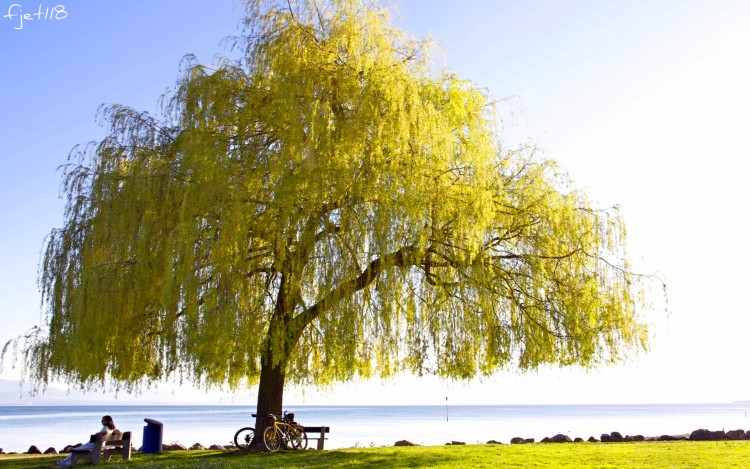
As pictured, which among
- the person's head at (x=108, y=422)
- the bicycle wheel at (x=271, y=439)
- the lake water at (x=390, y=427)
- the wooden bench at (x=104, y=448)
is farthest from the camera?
the lake water at (x=390, y=427)

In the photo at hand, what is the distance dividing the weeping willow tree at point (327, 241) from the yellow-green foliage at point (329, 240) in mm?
39

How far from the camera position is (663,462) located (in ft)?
42.1

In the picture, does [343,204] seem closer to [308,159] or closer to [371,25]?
[308,159]

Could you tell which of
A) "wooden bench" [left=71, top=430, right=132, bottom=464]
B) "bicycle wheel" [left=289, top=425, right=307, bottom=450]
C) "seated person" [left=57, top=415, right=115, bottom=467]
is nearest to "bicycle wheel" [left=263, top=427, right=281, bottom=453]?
"bicycle wheel" [left=289, top=425, right=307, bottom=450]

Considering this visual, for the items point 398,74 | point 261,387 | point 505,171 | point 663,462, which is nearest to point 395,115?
point 398,74

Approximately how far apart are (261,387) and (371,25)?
811 centimetres

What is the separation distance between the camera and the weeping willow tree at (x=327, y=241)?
12.4 m

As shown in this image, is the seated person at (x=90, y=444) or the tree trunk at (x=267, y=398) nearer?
the seated person at (x=90, y=444)

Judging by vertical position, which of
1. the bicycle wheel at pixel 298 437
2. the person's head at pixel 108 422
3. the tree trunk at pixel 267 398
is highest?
the tree trunk at pixel 267 398

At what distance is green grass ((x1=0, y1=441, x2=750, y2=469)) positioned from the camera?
12289 mm

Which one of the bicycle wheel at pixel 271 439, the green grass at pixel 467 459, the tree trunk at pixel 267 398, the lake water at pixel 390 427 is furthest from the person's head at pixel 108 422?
the lake water at pixel 390 427

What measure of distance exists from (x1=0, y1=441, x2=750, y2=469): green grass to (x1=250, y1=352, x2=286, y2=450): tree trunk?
543mm

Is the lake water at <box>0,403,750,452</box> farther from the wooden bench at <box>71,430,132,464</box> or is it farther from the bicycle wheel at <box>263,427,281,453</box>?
the wooden bench at <box>71,430,132,464</box>

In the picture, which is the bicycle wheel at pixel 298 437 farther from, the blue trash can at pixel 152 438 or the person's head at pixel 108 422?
the person's head at pixel 108 422
